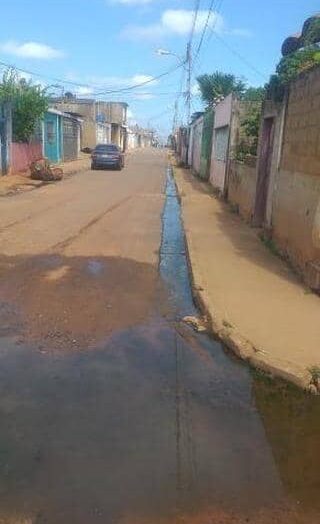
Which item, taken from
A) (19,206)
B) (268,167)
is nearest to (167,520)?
(268,167)

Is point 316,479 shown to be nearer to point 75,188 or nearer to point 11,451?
point 11,451

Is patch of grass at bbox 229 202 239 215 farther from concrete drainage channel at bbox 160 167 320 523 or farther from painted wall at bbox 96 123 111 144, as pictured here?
painted wall at bbox 96 123 111 144

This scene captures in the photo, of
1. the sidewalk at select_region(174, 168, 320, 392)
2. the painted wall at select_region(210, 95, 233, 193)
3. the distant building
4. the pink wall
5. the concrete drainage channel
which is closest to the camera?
the concrete drainage channel

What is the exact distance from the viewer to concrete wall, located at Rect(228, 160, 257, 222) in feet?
45.2

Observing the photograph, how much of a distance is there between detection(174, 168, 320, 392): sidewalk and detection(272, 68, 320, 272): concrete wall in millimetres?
498

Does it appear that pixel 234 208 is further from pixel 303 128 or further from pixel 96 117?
pixel 96 117

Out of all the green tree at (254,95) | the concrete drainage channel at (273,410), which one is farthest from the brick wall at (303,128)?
the green tree at (254,95)

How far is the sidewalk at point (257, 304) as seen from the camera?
5312mm

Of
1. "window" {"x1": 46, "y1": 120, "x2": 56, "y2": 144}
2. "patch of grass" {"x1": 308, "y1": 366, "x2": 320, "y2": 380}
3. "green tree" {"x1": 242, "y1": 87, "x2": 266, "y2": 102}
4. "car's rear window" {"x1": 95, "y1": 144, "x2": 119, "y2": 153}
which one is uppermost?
"green tree" {"x1": 242, "y1": 87, "x2": 266, "y2": 102}

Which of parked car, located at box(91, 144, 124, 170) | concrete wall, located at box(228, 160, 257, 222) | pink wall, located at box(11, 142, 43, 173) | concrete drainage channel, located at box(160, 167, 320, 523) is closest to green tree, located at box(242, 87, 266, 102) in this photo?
concrete wall, located at box(228, 160, 257, 222)

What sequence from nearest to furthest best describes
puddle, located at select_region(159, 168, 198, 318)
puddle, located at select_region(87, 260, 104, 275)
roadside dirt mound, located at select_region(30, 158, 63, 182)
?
puddle, located at select_region(159, 168, 198, 318)
puddle, located at select_region(87, 260, 104, 275)
roadside dirt mound, located at select_region(30, 158, 63, 182)

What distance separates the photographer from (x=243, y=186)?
15297mm

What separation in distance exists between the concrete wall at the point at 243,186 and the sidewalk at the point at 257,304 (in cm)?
199

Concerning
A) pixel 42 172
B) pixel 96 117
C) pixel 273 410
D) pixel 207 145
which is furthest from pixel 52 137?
pixel 273 410
